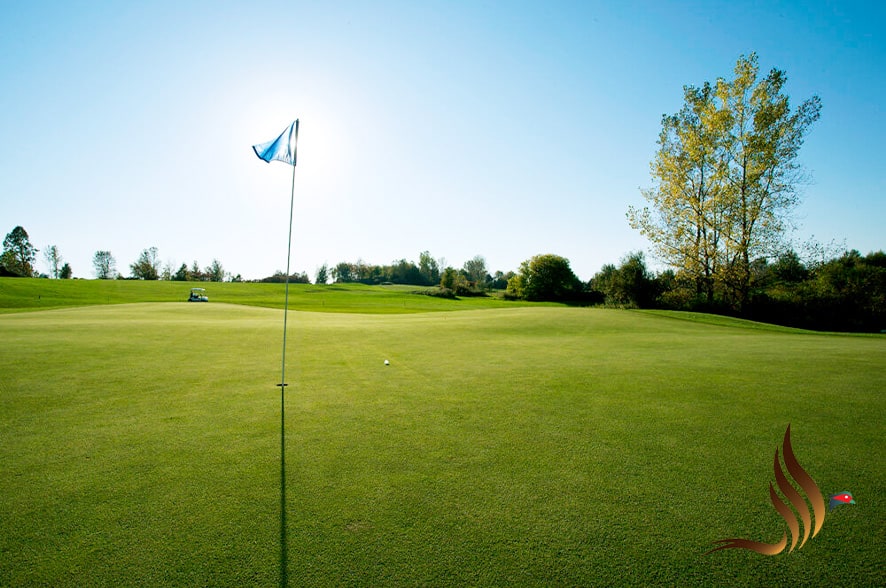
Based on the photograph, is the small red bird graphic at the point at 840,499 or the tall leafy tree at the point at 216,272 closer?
the small red bird graphic at the point at 840,499

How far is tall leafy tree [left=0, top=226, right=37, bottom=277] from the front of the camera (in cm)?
7844

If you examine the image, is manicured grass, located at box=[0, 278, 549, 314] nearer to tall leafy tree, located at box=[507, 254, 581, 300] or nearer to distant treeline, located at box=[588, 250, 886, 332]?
tall leafy tree, located at box=[507, 254, 581, 300]

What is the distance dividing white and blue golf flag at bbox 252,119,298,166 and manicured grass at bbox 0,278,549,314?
32381mm

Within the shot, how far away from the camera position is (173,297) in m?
51.4

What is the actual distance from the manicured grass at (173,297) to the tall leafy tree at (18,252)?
130ft

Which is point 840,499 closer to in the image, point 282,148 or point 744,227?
point 282,148

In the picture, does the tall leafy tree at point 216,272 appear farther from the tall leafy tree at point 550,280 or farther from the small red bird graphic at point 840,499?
the small red bird graphic at point 840,499

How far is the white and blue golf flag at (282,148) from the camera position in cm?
755

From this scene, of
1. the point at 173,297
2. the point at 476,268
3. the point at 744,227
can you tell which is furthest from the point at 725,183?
the point at 476,268

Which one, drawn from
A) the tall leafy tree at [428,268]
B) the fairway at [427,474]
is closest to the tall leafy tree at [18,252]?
the tall leafy tree at [428,268]

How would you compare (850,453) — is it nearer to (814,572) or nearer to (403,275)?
(814,572)

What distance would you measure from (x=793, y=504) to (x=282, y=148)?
841 centimetres

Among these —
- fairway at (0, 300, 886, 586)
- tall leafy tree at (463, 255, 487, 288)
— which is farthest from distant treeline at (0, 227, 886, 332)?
tall leafy tree at (463, 255, 487, 288)

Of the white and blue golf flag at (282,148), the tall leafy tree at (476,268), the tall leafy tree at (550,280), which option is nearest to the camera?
the white and blue golf flag at (282,148)
